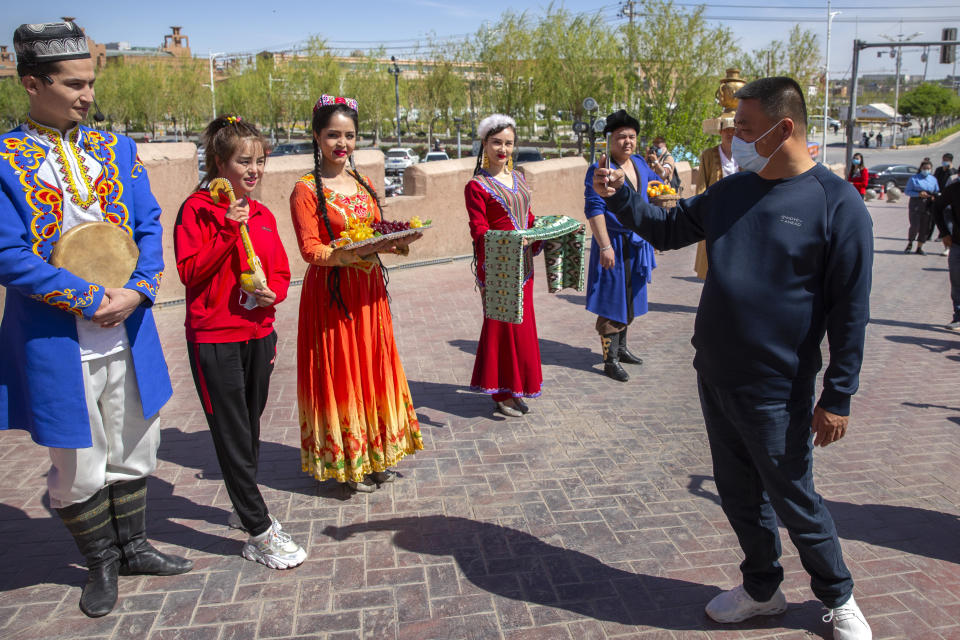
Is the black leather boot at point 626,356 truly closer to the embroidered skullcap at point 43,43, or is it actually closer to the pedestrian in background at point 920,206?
the embroidered skullcap at point 43,43

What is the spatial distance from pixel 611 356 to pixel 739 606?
3.44 metres

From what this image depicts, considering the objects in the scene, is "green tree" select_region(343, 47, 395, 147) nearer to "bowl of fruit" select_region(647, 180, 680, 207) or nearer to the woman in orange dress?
"bowl of fruit" select_region(647, 180, 680, 207)

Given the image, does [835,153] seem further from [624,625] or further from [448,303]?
[624,625]

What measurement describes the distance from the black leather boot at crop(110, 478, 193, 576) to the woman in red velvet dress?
2.57 m

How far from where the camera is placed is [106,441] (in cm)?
322

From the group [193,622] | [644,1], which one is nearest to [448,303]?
[193,622]

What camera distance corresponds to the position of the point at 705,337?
9.79ft

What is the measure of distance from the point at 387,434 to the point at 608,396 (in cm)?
227

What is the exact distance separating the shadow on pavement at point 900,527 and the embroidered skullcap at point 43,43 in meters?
3.80

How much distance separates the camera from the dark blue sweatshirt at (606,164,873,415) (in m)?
2.73

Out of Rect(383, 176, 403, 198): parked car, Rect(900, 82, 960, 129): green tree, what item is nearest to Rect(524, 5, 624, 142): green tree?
Rect(383, 176, 403, 198): parked car

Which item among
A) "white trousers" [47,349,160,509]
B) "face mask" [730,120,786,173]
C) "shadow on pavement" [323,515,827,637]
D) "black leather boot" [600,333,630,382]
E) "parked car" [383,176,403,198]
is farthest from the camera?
"parked car" [383,176,403,198]

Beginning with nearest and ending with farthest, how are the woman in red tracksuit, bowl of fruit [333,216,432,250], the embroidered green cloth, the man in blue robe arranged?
the woman in red tracksuit
bowl of fruit [333,216,432,250]
the embroidered green cloth
the man in blue robe

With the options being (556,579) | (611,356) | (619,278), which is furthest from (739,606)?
(619,278)
